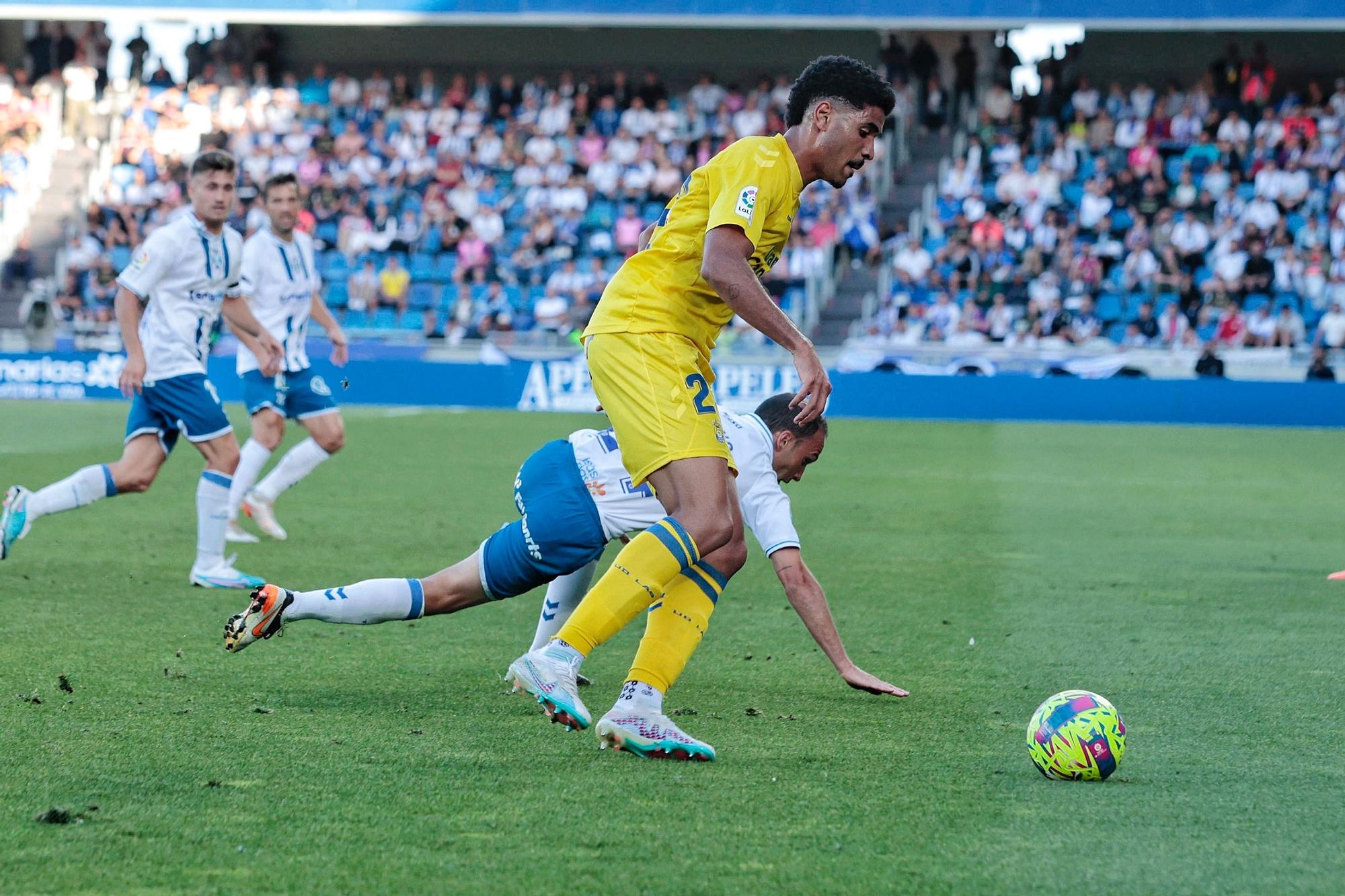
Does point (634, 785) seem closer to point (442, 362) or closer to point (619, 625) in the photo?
point (619, 625)

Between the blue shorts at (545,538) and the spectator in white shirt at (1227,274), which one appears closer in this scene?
the blue shorts at (545,538)

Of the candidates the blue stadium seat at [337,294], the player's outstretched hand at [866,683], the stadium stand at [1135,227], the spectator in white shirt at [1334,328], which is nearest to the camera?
the player's outstretched hand at [866,683]

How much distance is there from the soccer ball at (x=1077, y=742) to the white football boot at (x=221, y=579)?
4428 mm

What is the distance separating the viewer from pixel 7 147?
1235 inches

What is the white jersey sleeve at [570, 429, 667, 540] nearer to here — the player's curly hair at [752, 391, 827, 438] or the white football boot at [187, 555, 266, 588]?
the player's curly hair at [752, 391, 827, 438]

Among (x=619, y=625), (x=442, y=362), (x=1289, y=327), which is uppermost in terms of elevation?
(x=619, y=625)

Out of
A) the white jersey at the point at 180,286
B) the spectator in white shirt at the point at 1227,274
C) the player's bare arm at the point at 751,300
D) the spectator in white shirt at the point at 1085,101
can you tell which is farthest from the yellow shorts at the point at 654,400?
the spectator in white shirt at the point at 1085,101

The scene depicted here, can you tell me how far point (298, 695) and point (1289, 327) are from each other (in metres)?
20.6

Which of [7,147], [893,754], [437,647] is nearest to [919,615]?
[437,647]

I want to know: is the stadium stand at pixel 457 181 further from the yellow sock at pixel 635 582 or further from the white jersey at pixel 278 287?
the yellow sock at pixel 635 582

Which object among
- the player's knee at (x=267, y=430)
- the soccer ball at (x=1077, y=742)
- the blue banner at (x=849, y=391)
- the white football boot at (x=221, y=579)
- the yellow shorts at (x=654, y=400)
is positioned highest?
the yellow shorts at (x=654, y=400)

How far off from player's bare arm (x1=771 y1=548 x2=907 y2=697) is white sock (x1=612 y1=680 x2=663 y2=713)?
0.66 m

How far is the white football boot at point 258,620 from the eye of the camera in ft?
16.3

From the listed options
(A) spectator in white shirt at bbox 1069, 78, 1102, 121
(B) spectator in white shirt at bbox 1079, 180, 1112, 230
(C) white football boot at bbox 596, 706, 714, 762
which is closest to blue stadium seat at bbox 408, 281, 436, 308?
(B) spectator in white shirt at bbox 1079, 180, 1112, 230
